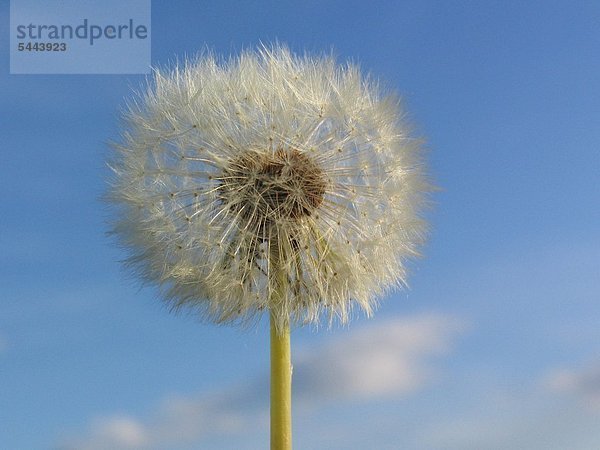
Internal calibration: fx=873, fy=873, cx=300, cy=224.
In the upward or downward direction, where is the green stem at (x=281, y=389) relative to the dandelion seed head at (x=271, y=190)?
downward

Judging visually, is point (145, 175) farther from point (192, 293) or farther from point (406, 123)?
point (406, 123)

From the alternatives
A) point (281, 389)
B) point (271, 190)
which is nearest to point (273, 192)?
point (271, 190)

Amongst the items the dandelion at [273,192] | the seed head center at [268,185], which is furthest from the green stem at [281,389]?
the seed head center at [268,185]

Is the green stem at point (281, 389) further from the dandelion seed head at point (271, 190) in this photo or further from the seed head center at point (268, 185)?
the seed head center at point (268, 185)

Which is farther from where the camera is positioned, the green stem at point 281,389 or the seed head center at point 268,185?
the seed head center at point 268,185

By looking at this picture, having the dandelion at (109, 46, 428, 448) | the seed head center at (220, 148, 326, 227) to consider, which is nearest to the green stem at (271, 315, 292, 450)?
the dandelion at (109, 46, 428, 448)

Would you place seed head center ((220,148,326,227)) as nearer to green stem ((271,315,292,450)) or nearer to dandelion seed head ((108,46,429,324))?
dandelion seed head ((108,46,429,324))

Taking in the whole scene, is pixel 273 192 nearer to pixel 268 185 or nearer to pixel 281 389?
pixel 268 185
